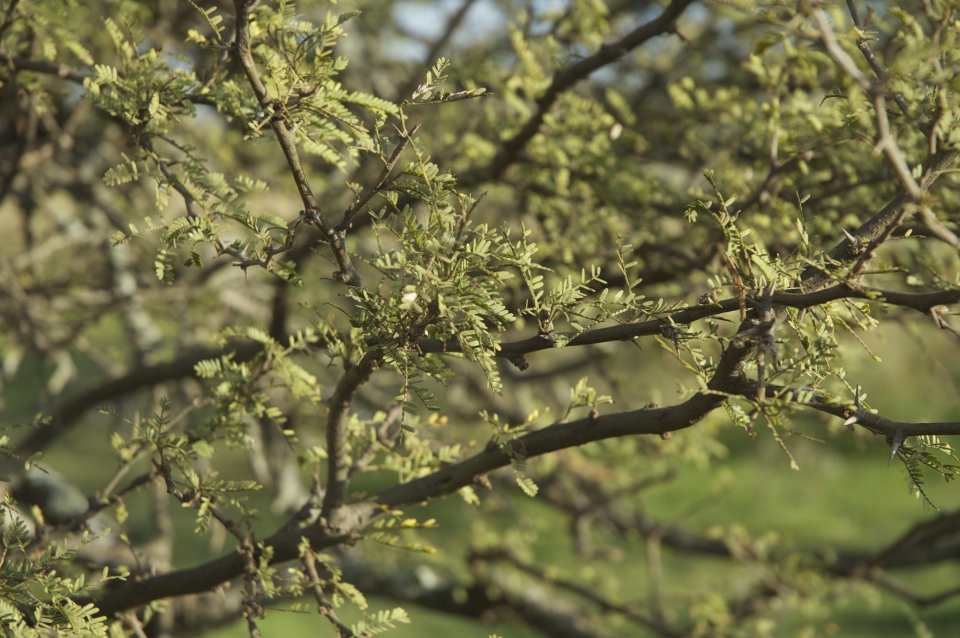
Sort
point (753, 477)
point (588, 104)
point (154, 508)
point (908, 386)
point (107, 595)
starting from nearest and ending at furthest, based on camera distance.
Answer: point (107, 595) → point (588, 104) → point (154, 508) → point (753, 477) → point (908, 386)

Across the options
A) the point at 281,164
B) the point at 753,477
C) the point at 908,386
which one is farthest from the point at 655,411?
the point at 908,386

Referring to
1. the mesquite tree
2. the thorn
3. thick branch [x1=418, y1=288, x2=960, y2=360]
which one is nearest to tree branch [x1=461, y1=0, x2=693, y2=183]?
the mesquite tree

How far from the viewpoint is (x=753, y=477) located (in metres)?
10.7

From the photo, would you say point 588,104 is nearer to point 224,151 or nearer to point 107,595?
point 107,595

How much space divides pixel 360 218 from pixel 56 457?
26.5 ft

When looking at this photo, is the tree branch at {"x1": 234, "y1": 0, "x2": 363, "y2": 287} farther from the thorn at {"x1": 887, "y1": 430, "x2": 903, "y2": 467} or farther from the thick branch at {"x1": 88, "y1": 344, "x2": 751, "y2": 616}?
the thorn at {"x1": 887, "y1": 430, "x2": 903, "y2": 467}

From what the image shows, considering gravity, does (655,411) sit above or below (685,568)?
above

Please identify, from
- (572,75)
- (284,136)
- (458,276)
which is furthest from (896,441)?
(572,75)

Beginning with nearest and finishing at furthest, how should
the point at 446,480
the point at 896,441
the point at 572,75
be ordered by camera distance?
the point at 896,441, the point at 446,480, the point at 572,75

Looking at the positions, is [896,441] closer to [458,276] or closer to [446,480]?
[458,276]

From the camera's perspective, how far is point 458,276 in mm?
1396

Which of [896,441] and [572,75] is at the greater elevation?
[572,75]

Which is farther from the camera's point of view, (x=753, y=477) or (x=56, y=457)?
(x=753, y=477)

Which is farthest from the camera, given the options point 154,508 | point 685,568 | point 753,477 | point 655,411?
point 753,477
